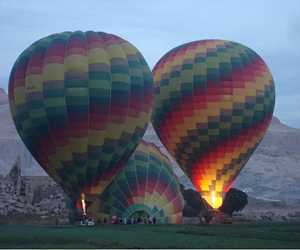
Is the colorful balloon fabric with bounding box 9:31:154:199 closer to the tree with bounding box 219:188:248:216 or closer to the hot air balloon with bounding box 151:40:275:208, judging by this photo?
the hot air balloon with bounding box 151:40:275:208

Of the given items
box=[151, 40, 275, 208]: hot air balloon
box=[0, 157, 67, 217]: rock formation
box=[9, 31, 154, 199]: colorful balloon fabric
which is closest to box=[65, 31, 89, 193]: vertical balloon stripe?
box=[9, 31, 154, 199]: colorful balloon fabric

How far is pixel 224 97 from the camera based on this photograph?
116ft

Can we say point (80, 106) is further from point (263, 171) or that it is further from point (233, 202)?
point (263, 171)

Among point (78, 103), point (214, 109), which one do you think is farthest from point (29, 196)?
point (78, 103)

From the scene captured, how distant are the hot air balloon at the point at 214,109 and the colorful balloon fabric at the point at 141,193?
2.75m

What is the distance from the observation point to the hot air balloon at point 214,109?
3534cm

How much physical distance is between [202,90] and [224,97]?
4.45 feet

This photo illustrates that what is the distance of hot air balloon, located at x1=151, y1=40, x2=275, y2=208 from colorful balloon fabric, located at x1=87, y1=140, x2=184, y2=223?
2745 mm

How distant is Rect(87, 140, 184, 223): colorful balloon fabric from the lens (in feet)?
103

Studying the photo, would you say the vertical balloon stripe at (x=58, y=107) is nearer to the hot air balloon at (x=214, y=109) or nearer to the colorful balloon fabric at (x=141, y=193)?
the colorful balloon fabric at (x=141, y=193)

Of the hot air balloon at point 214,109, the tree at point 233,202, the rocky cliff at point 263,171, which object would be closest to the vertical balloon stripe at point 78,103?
the hot air balloon at point 214,109

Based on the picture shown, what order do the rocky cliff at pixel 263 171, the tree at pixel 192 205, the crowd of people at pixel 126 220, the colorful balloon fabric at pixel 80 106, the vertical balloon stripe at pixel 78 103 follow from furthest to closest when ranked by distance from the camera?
1. the rocky cliff at pixel 263 171
2. the tree at pixel 192 205
3. the crowd of people at pixel 126 220
4. the colorful balloon fabric at pixel 80 106
5. the vertical balloon stripe at pixel 78 103

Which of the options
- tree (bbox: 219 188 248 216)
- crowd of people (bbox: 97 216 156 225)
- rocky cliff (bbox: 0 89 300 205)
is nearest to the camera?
crowd of people (bbox: 97 216 156 225)

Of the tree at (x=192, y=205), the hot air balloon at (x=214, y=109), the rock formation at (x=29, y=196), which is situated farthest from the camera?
the tree at (x=192, y=205)
